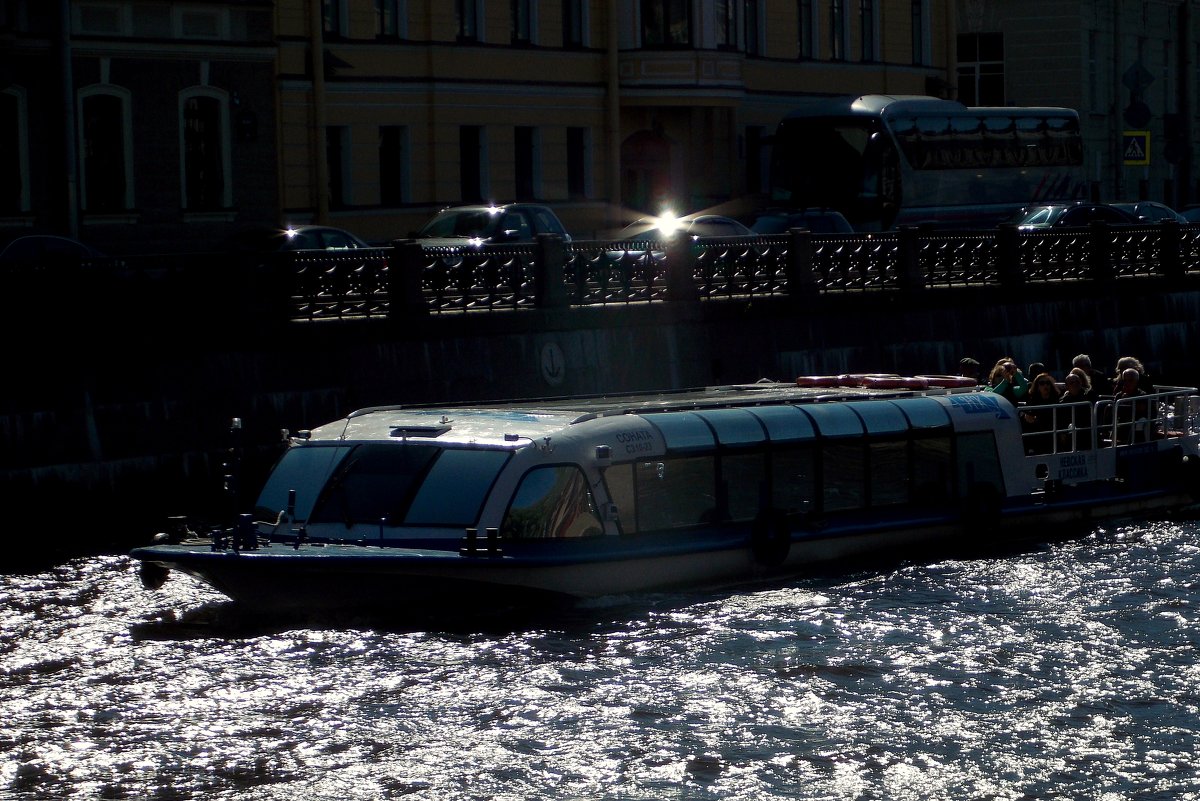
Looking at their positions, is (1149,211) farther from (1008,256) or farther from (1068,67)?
(1068,67)

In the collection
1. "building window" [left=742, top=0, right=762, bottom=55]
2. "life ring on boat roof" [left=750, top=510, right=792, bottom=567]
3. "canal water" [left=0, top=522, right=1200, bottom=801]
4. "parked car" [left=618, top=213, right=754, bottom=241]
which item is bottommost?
"canal water" [left=0, top=522, right=1200, bottom=801]

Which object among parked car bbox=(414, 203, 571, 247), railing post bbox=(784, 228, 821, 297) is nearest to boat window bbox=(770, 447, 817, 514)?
railing post bbox=(784, 228, 821, 297)

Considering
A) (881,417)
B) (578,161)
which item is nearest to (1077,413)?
(881,417)

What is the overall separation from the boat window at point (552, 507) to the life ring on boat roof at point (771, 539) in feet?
5.63

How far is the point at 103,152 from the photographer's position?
34938 millimetres

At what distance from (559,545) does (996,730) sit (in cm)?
426

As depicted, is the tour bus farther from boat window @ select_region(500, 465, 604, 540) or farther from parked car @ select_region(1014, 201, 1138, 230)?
boat window @ select_region(500, 465, 604, 540)

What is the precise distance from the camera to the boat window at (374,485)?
17.6 metres

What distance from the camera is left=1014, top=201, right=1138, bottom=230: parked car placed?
42.1 m

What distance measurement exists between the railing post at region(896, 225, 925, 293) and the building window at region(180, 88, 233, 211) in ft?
35.6

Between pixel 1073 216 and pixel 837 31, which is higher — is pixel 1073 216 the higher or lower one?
the lower one

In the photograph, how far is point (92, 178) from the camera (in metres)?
34.7

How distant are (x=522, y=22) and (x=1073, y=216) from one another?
10921 mm

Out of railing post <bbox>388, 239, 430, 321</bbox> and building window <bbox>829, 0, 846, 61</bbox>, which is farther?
building window <bbox>829, 0, 846, 61</bbox>
